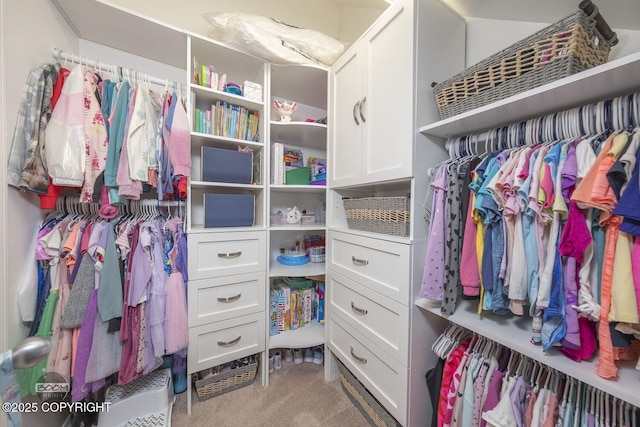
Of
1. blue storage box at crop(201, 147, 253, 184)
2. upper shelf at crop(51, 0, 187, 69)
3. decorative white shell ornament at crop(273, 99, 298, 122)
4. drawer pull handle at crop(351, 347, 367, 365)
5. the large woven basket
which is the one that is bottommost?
drawer pull handle at crop(351, 347, 367, 365)

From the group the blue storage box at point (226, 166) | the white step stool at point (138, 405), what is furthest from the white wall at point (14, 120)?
the blue storage box at point (226, 166)

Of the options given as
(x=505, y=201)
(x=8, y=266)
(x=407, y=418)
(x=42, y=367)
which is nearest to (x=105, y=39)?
(x=8, y=266)

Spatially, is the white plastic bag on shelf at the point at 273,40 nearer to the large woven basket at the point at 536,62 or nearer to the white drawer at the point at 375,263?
the large woven basket at the point at 536,62

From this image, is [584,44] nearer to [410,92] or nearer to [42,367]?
[410,92]

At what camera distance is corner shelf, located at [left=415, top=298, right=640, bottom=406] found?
58cm

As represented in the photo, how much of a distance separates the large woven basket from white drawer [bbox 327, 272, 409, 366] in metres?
0.93

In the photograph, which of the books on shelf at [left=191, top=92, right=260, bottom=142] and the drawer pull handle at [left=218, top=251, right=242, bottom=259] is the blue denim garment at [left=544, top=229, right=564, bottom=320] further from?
the books on shelf at [left=191, top=92, right=260, bottom=142]

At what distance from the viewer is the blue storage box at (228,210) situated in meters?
1.39

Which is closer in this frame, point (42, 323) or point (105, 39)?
point (42, 323)

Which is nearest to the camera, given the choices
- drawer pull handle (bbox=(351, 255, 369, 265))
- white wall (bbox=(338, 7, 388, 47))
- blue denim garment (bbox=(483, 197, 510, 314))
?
blue denim garment (bbox=(483, 197, 510, 314))

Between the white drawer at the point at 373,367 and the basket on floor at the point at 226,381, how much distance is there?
1.91ft

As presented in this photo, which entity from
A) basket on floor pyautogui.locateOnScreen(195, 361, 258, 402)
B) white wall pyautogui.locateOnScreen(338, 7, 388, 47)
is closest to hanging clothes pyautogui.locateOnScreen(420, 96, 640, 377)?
basket on floor pyautogui.locateOnScreen(195, 361, 258, 402)

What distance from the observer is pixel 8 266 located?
89 centimetres

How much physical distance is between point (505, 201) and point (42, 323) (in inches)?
75.6
